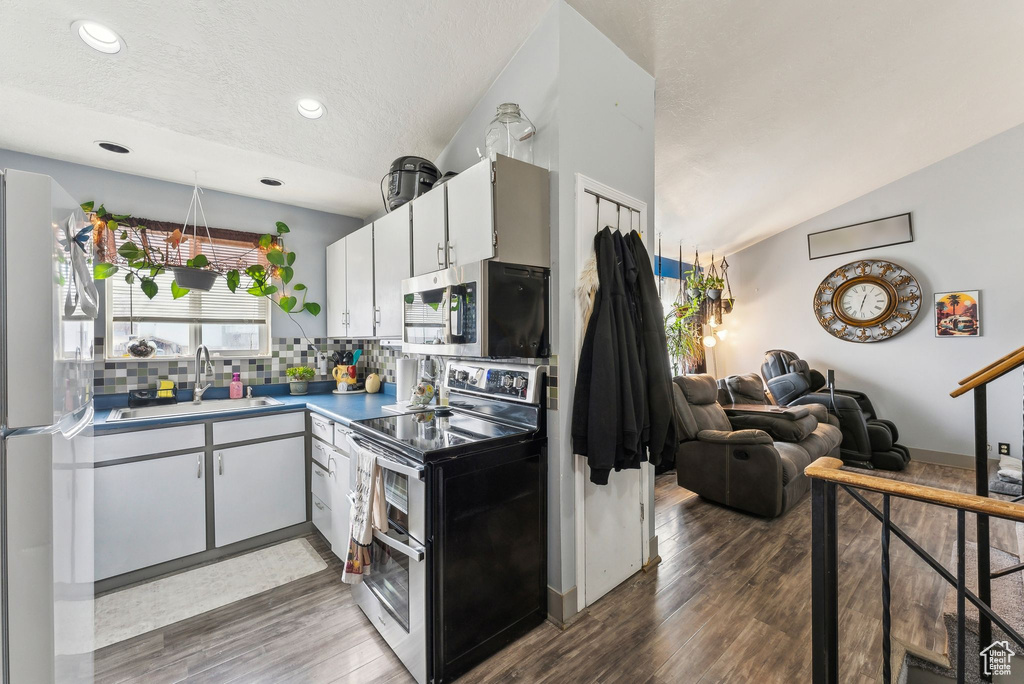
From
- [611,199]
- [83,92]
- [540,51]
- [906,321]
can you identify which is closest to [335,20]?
[540,51]

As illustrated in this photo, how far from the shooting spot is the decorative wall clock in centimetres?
461

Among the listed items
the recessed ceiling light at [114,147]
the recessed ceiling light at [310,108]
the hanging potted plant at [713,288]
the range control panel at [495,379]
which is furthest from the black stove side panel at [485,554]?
the hanging potted plant at [713,288]

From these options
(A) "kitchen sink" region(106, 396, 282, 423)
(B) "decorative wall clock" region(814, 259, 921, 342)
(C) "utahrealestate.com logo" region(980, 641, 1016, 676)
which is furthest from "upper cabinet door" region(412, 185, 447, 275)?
(B) "decorative wall clock" region(814, 259, 921, 342)

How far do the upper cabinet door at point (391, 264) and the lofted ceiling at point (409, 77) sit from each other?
52 centimetres

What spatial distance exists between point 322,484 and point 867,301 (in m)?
6.26

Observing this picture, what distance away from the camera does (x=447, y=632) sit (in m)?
1.56

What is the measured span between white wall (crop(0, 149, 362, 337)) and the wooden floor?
2.24 m

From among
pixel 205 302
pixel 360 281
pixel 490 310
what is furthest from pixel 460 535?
pixel 205 302

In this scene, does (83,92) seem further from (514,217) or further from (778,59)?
(778,59)

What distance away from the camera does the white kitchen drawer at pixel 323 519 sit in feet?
8.58

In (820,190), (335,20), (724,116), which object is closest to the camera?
(335,20)

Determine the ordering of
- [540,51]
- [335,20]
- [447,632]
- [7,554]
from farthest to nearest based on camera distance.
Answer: [540,51] → [335,20] → [447,632] → [7,554]

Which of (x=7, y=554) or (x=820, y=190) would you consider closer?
(x=7, y=554)

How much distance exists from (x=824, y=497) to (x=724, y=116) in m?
2.61
